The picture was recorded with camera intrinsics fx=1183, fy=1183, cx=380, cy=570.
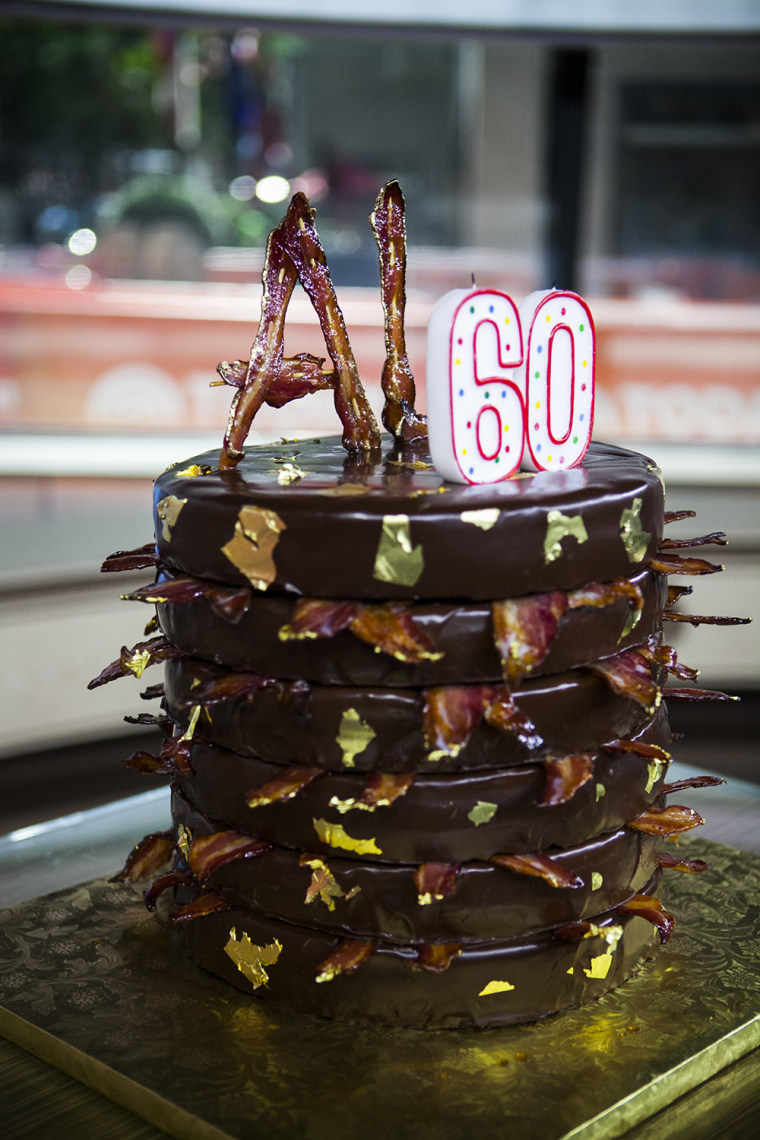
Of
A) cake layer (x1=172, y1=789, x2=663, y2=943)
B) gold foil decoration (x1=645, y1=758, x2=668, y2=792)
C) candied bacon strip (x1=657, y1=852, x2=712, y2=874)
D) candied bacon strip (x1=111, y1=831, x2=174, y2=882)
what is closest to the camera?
cake layer (x1=172, y1=789, x2=663, y2=943)

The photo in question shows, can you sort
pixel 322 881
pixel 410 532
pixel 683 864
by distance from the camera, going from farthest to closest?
1. pixel 683 864
2. pixel 322 881
3. pixel 410 532

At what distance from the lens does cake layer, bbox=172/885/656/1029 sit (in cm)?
125

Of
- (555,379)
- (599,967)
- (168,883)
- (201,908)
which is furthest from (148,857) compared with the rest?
(555,379)

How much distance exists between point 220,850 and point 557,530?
49 cm

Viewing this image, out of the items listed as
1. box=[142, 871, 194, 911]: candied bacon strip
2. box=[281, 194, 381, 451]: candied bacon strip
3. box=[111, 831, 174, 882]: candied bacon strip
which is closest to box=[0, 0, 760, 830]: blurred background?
box=[111, 831, 174, 882]: candied bacon strip

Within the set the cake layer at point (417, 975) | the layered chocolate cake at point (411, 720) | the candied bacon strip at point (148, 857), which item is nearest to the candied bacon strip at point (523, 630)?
the layered chocolate cake at point (411, 720)

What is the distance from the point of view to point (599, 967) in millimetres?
1314

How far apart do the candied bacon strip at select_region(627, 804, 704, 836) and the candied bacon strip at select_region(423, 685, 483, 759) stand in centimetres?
28

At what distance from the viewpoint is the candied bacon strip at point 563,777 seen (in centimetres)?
118

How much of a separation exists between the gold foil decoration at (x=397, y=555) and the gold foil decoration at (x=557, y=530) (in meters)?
0.13

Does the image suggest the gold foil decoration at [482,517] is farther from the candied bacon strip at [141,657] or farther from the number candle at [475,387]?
the candied bacon strip at [141,657]

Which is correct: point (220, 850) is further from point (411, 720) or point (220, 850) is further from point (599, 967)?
point (599, 967)

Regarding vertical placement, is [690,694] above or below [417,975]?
above

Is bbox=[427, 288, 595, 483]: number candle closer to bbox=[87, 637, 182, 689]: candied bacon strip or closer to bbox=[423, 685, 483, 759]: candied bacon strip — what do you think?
bbox=[423, 685, 483, 759]: candied bacon strip
